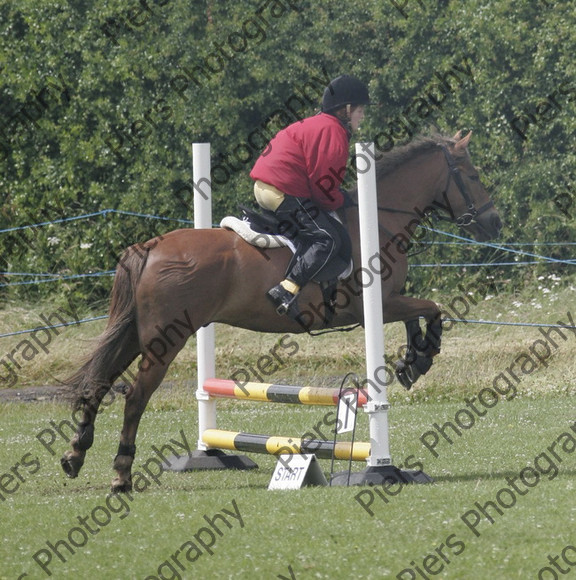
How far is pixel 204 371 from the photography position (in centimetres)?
919

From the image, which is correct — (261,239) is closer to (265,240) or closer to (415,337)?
(265,240)

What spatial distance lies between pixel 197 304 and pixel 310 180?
1.15 metres

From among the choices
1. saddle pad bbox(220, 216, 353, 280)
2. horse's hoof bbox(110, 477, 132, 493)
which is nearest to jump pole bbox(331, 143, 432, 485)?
saddle pad bbox(220, 216, 353, 280)

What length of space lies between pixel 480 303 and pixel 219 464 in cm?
650

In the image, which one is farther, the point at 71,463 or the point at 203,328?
the point at 203,328

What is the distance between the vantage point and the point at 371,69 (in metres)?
15.5

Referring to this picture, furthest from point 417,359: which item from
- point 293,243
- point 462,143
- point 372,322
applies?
point 462,143

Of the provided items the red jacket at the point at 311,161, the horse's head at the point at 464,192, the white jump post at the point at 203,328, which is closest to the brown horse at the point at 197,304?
the red jacket at the point at 311,161

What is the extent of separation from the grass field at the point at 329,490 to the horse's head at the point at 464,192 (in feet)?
5.92

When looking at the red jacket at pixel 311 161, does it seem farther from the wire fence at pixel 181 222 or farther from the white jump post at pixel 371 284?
the wire fence at pixel 181 222

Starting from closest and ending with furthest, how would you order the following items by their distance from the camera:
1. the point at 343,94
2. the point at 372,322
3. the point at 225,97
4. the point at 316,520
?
the point at 316,520
the point at 372,322
the point at 343,94
the point at 225,97

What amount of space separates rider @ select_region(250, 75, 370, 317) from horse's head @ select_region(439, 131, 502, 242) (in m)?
0.98

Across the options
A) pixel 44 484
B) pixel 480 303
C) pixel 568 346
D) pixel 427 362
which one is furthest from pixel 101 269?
pixel 427 362

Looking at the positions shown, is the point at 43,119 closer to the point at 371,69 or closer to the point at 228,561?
the point at 371,69
